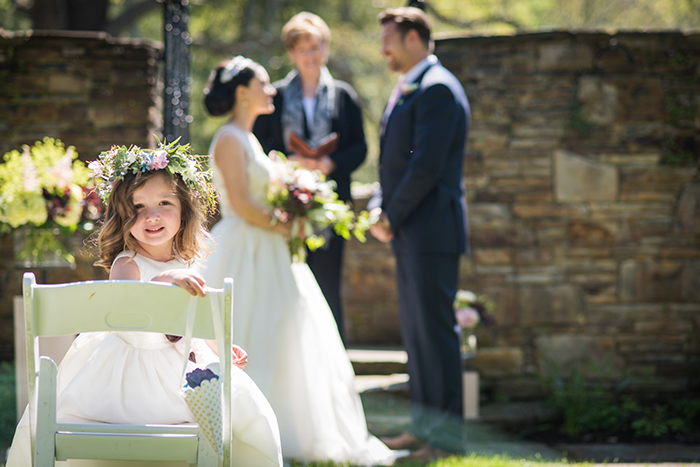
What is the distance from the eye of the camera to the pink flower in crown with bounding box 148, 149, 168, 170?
190cm

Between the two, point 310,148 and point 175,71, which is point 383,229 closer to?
point 310,148

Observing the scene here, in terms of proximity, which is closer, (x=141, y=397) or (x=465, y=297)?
(x=141, y=397)

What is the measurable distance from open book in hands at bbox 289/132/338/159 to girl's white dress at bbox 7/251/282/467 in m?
1.98

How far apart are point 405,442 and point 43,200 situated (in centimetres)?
222

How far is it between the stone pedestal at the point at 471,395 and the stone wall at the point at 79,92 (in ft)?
8.10

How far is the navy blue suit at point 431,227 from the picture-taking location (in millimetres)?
3145

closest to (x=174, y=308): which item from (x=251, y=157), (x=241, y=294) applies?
(x=241, y=294)

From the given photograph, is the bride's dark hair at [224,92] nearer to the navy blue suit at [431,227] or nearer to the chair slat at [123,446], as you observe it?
the navy blue suit at [431,227]

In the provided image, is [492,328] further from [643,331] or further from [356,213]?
[356,213]

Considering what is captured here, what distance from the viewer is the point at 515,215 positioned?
422cm

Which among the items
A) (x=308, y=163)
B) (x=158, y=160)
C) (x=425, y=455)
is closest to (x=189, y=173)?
(x=158, y=160)

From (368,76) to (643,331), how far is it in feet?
23.6

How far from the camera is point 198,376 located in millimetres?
1570

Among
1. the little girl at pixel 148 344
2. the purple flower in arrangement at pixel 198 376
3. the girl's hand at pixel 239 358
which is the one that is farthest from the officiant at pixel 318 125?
the purple flower in arrangement at pixel 198 376
